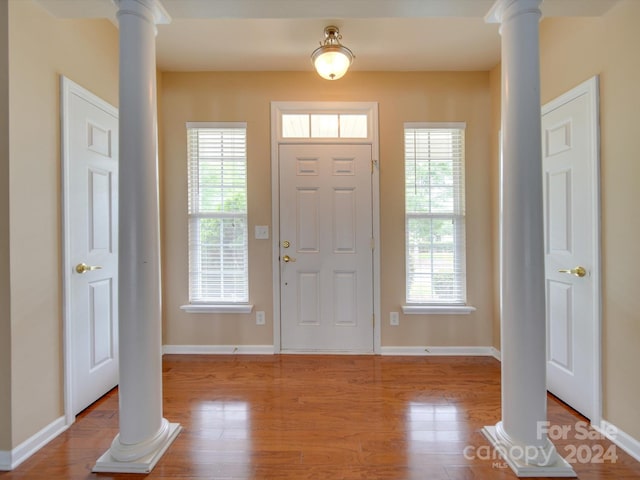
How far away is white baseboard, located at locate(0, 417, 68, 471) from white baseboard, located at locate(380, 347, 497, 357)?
7.76 ft

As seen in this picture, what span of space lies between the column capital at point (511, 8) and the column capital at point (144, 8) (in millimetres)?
1757

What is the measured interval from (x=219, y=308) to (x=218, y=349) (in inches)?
15.6

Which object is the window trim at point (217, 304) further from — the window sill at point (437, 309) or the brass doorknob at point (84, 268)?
the window sill at point (437, 309)

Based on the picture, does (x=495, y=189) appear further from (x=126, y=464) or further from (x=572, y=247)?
(x=126, y=464)

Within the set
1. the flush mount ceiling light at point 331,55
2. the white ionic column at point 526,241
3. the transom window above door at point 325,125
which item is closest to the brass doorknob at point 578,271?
the white ionic column at point 526,241

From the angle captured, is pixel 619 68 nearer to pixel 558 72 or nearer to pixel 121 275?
pixel 558 72

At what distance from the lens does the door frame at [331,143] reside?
2.95 m

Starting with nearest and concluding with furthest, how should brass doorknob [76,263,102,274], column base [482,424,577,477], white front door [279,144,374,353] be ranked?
column base [482,424,577,477]
brass doorknob [76,263,102,274]
white front door [279,144,374,353]

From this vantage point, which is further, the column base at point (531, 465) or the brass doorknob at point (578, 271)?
the brass doorknob at point (578, 271)

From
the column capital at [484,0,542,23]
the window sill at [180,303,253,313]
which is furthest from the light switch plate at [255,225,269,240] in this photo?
the column capital at [484,0,542,23]

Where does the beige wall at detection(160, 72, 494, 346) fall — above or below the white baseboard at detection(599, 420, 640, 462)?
above

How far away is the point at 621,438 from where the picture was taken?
1.74 meters

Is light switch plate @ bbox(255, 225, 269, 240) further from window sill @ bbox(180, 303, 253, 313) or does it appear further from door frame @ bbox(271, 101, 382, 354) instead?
window sill @ bbox(180, 303, 253, 313)

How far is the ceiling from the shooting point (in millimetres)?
1750
